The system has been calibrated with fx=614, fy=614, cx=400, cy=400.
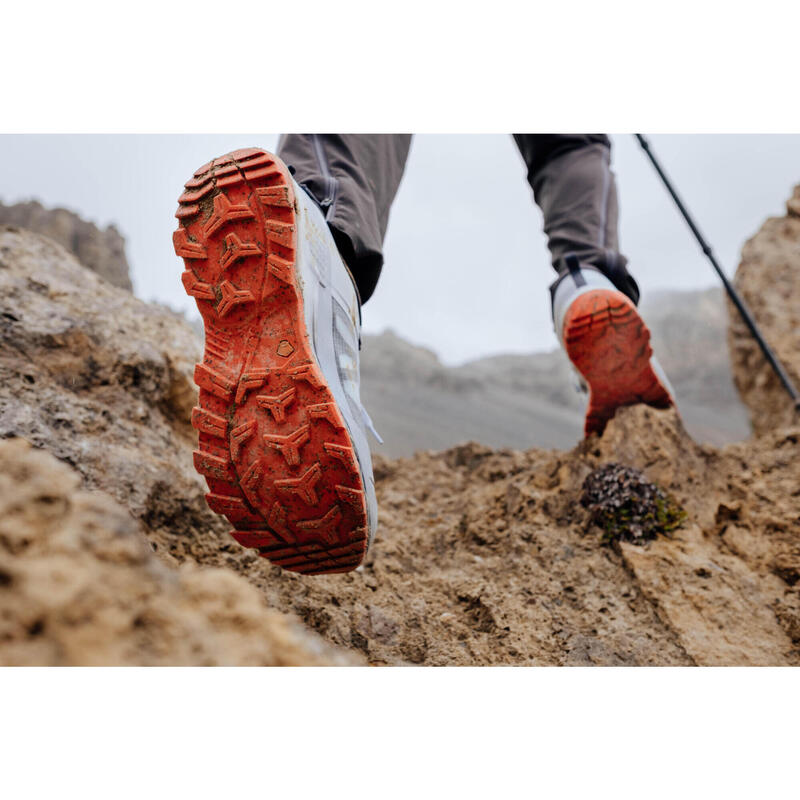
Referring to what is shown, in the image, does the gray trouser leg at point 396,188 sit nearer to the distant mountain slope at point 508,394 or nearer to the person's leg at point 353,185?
the person's leg at point 353,185

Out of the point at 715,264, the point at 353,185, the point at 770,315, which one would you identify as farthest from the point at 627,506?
the point at 770,315

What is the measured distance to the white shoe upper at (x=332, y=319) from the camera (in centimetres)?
107

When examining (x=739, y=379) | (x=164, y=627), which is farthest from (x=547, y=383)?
(x=164, y=627)

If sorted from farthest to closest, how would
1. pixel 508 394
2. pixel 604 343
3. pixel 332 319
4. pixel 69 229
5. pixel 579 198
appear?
pixel 508 394 < pixel 69 229 < pixel 579 198 < pixel 604 343 < pixel 332 319

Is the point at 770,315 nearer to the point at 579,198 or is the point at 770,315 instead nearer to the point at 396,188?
the point at 579,198

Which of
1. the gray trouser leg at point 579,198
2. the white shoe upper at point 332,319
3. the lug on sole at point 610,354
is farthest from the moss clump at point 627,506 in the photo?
the white shoe upper at point 332,319

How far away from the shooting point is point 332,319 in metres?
1.15

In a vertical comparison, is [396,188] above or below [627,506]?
above

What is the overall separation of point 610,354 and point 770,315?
1988 mm

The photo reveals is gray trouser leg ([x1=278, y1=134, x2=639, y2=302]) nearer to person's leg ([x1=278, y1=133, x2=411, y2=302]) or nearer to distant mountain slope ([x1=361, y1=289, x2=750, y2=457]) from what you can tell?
person's leg ([x1=278, y1=133, x2=411, y2=302])

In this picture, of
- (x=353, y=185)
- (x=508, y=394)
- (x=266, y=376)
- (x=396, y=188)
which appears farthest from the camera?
(x=508, y=394)

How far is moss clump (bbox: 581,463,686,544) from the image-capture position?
62.2 inches

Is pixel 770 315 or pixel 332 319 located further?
pixel 770 315

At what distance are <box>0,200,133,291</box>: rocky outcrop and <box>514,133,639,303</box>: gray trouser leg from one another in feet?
16.8
